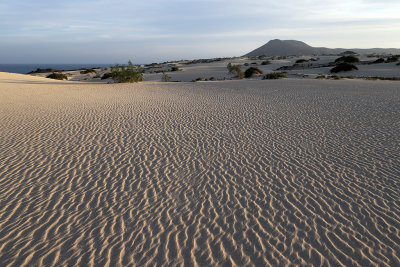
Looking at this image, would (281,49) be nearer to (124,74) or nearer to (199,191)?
(124,74)

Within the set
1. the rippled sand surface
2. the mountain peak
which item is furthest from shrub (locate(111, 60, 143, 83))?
the mountain peak

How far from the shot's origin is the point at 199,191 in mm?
5520

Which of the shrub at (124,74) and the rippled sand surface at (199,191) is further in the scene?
the shrub at (124,74)

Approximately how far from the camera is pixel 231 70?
121ft

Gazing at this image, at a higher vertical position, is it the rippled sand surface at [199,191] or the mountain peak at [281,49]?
the rippled sand surface at [199,191]

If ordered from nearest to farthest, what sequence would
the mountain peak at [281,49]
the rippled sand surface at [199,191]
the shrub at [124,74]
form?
the rippled sand surface at [199,191], the shrub at [124,74], the mountain peak at [281,49]

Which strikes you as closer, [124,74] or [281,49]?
[124,74]

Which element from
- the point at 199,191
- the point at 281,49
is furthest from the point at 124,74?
the point at 281,49

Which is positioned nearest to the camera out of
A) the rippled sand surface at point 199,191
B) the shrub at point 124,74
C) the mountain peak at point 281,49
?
the rippled sand surface at point 199,191

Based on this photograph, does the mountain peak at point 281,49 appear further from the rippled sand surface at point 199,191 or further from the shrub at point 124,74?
the rippled sand surface at point 199,191

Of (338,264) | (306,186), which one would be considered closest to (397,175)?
(306,186)

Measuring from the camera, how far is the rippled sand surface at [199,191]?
3883 mm

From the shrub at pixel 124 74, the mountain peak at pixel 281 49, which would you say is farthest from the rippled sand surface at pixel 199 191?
the mountain peak at pixel 281 49

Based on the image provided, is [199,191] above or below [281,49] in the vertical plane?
above
